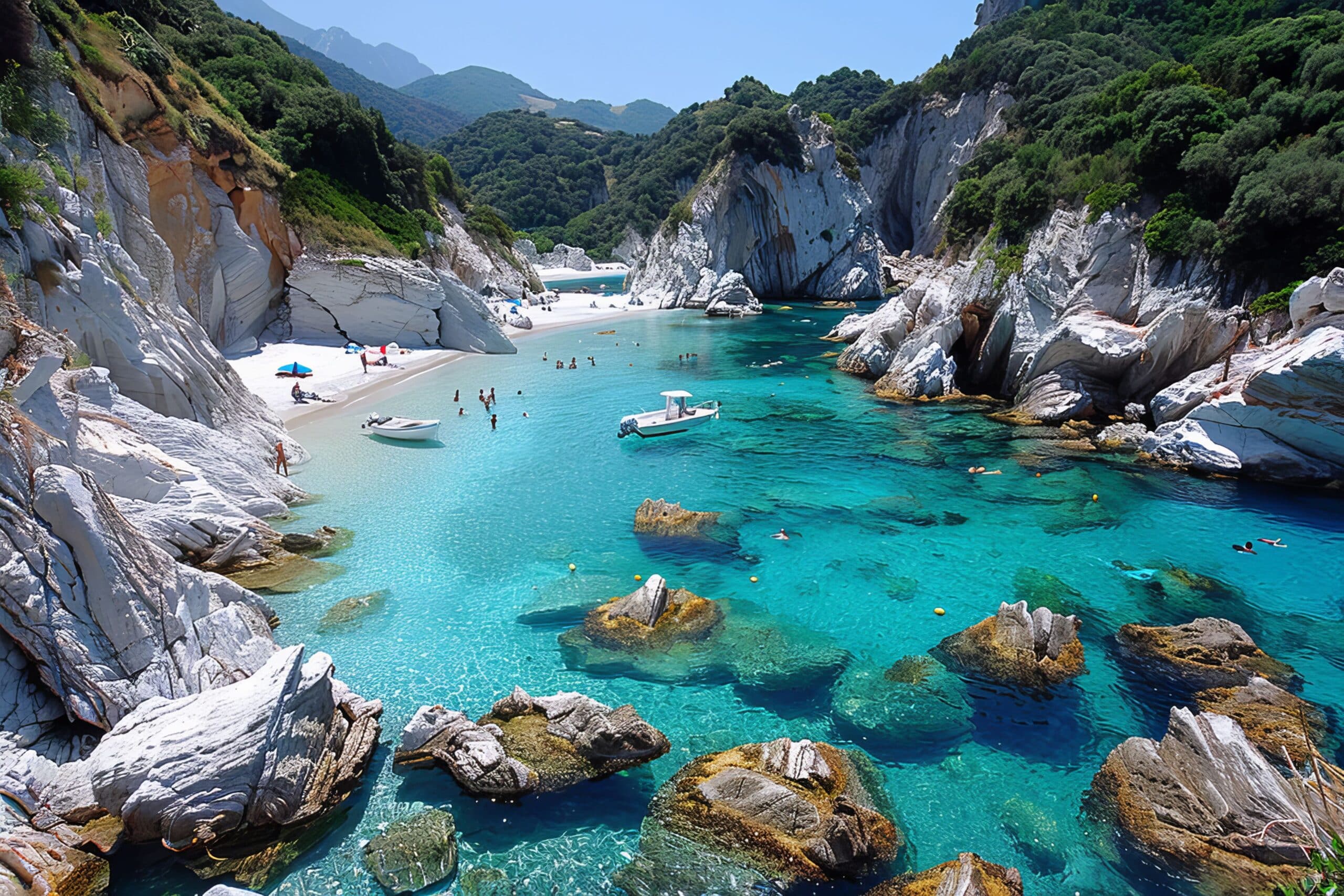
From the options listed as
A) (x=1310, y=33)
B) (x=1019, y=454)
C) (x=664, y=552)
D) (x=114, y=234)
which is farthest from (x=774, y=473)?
(x=1310, y=33)

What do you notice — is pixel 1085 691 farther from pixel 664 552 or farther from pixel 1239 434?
pixel 1239 434

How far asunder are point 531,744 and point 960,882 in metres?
5.90

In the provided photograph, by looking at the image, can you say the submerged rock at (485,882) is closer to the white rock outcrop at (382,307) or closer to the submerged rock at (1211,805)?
the submerged rock at (1211,805)

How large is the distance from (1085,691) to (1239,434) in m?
15.3

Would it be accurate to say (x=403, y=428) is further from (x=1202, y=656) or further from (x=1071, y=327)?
(x=1071, y=327)

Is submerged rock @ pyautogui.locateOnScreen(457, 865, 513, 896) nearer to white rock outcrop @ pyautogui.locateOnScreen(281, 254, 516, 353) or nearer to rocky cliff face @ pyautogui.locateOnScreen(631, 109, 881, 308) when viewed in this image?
white rock outcrop @ pyautogui.locateOnScreen(281, 254, 516, 353)

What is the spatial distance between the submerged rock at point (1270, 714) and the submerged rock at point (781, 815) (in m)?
5.75

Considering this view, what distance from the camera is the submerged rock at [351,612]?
13.4 metres

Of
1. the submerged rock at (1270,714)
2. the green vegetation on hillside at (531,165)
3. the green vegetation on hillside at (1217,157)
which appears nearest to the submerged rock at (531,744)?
the submerged rock at (1270,714)

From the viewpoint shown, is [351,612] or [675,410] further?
[675,410]

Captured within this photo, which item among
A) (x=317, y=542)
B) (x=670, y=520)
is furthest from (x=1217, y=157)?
(x=317, y=542)

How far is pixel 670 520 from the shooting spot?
1859 cm

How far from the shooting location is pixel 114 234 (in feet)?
60.4

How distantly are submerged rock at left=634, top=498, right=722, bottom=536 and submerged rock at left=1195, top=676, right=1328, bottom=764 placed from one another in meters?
11.0
